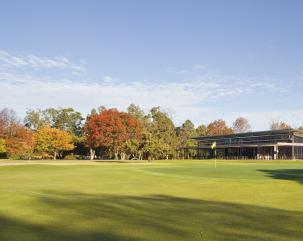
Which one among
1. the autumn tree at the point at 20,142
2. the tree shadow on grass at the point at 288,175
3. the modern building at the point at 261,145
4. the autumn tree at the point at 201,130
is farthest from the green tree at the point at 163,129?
the tree shadow on grass at the point at 288,175

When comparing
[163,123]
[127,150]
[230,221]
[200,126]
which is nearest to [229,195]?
[230,221]

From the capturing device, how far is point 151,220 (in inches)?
453

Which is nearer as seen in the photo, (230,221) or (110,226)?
(110,226)

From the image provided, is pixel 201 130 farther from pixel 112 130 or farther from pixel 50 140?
pixel 50 140

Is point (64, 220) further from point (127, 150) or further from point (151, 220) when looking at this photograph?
point (127, 150)

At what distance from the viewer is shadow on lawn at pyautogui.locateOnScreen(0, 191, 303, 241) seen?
932cm

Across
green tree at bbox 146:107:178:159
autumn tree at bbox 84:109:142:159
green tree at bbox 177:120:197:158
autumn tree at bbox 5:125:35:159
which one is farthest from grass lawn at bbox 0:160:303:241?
green tree at bbox 177:120:197:158

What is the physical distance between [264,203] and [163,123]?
99912mm

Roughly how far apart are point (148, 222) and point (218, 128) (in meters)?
131

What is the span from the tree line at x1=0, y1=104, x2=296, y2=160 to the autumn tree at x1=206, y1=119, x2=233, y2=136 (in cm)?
1516

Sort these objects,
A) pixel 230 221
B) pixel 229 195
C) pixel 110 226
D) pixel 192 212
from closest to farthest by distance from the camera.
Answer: pixel 110 226 → pixel 230 221 → pixel 192 212 → pixel 229 195

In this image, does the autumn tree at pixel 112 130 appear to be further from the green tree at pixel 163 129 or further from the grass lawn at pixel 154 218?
the grass lawn at pixel 154 218

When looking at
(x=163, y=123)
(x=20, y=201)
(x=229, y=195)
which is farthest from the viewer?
(x=163, y=123)

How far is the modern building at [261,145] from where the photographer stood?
94.5 meters
